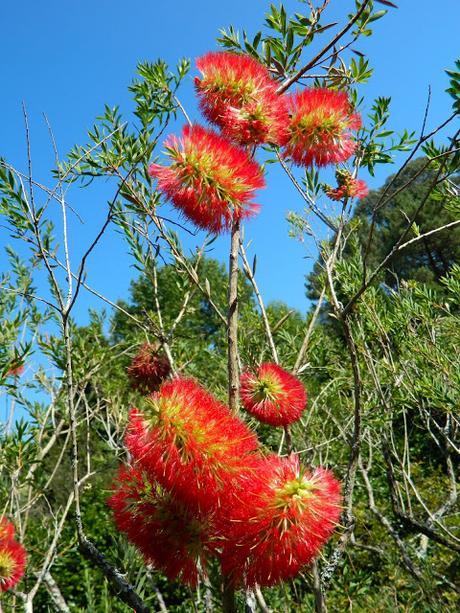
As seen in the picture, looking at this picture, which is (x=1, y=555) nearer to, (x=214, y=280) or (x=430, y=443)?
(x=430, y=443)

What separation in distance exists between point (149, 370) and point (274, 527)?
873mm

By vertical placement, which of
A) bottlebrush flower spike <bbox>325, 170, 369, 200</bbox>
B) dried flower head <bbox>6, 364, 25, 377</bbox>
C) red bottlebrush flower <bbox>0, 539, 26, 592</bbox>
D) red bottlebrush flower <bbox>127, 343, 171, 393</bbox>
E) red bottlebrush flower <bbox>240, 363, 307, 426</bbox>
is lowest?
red bottlebrush flower <bbox>0, 539, 26, 592</bbox>

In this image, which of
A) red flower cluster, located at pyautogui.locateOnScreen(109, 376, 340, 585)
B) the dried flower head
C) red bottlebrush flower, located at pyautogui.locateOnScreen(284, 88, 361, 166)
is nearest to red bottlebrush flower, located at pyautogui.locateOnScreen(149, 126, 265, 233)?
red bottlebrush flower, located at pyautogui.locateOnScreen(284, 88, 361, 166)

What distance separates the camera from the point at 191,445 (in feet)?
3.36

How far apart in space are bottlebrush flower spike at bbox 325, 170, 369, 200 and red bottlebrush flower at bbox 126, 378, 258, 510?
1.28 meters

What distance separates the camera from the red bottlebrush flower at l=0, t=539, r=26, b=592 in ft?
6.69

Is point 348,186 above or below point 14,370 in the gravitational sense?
above

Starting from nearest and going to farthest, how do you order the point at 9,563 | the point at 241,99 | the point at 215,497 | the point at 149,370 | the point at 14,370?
the point at 215,497 < the point at 241,99 < the point at 149,370 < the point at 9,563 < the point at 14,370

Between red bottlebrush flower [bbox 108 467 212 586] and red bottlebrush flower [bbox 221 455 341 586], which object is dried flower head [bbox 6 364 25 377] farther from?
red bottlebrush flower [bbox 221 455 341 586]

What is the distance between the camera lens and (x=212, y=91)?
4.88ft

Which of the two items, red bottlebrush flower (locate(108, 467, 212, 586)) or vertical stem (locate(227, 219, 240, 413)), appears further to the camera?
vertical stem (locate(227, 219, 240, 413))

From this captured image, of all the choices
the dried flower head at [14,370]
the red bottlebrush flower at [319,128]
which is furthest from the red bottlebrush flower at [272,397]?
the dried flower head at [14,370]

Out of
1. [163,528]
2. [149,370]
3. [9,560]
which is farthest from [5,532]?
[163,528]

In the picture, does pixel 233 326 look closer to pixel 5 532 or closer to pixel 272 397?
pixel 272 397
